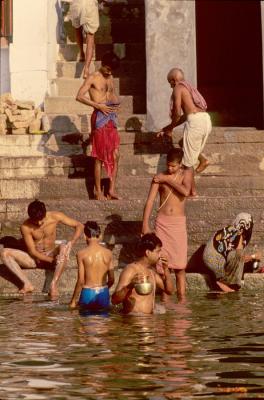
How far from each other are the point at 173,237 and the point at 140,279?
2261 millimetres

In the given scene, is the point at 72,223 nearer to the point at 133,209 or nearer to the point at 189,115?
the point at 133,209

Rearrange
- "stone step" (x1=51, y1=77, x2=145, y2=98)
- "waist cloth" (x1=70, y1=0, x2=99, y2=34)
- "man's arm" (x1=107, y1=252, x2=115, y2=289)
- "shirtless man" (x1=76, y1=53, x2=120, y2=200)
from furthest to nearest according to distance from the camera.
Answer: "stone step" (x1=51, y1=77, x2=145, y2=98) < "waist cloth" (x1=70, y1=0, x2=99, y2=34) < "shirtless man" (x1=76, y1=53, x2=120, y2=200) < "man's arm" (x1=107, y1=252, x2=115, y2=289)

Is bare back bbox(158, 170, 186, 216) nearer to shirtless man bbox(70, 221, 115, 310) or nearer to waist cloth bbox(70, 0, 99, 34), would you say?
shirtless man bbox(70, 221, 115, 310)

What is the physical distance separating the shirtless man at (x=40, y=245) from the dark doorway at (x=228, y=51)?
8.85 m

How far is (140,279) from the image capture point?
11523 mm

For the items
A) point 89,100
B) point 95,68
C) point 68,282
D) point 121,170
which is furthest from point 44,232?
point 95,68

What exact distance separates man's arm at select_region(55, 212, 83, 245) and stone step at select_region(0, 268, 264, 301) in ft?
1.14

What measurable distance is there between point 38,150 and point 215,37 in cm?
683

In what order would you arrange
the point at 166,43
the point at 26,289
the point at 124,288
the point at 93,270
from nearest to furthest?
the point at 124,288
the point at 93,270
the point at 26,289
the point at 166,43

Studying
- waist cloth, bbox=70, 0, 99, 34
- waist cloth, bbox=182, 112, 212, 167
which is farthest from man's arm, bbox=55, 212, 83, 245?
waist cloth, bbox=70, 0, 99, 34

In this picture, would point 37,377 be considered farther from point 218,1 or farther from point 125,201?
point 218,1

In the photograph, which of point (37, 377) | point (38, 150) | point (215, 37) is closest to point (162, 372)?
point (37, 377)

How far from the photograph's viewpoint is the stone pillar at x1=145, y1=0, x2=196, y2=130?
58.2 feet

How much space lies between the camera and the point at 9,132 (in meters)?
17.9
